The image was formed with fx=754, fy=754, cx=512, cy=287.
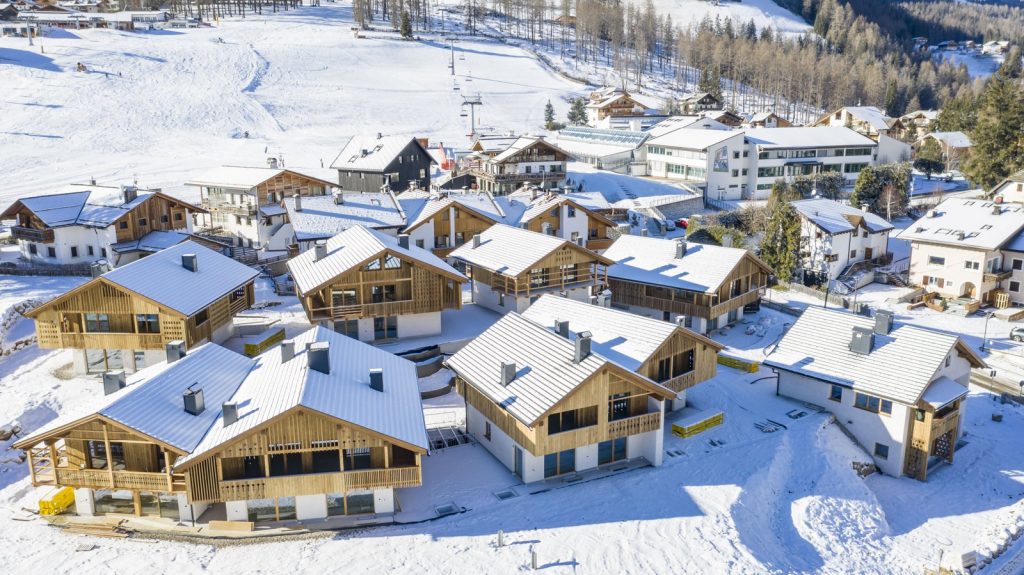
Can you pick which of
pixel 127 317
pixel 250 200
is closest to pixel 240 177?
pixel 250 200

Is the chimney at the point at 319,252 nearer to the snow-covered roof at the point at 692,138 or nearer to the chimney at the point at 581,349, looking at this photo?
the chimney at the point at 581,349

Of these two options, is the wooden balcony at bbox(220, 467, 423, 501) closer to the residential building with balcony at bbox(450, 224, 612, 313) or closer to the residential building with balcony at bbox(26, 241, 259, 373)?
the residential building with balcony at bbox(26, 241, 259, 373)

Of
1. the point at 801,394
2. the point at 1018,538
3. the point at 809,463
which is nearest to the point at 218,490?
the point at 809,463

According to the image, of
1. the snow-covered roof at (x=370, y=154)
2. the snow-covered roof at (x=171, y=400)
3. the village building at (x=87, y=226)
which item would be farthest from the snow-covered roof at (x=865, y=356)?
the snow-covered roof at (x=370, y=154)

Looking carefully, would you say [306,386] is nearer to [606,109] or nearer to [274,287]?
[274,287]

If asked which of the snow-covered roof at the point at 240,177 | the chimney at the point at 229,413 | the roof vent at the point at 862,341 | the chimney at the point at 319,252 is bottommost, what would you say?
the roof vent at the point at 862,341

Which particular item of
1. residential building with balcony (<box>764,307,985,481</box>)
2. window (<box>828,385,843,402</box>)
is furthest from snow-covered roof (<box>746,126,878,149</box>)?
window (<box>828,385,843,402</box>)
